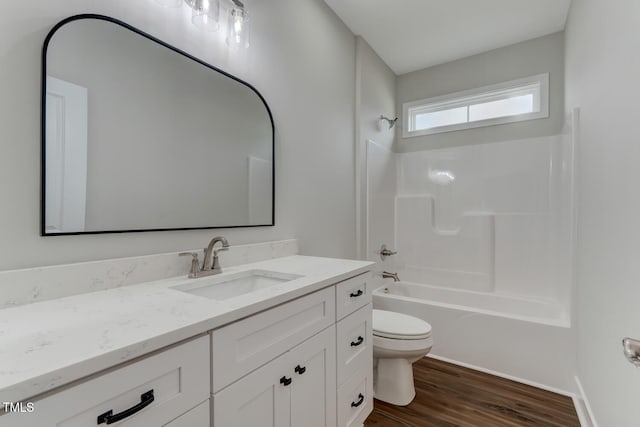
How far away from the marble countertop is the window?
108 inches

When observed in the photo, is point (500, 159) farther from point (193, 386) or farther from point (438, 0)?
point (193, 386)

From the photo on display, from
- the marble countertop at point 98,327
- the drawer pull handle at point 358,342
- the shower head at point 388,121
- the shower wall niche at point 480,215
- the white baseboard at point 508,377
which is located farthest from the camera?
the shower head at point 388,121

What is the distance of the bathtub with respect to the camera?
202 centimetres

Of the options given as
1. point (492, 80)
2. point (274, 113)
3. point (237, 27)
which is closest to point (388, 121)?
point (492, 80)

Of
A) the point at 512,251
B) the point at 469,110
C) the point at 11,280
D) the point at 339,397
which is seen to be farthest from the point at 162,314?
the point at 469,110

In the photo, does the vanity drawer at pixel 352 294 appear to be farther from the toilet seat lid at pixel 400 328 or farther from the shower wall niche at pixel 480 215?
the shower wall niche at pixel 480 215

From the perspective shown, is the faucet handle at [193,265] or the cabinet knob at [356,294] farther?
the cabinet knob at [356,294]

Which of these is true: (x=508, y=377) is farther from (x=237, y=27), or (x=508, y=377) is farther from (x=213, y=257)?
(x=237, y=27)

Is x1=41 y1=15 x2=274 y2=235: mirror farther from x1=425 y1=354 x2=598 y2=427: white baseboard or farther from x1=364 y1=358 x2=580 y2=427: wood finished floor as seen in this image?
x1=425 y1=354 x2=598 y2=427: white baseboard

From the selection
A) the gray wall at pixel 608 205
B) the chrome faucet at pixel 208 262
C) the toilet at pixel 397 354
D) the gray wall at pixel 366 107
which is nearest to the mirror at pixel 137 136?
the chrome faucet at pixel 208 262

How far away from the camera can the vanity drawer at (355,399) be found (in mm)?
1345

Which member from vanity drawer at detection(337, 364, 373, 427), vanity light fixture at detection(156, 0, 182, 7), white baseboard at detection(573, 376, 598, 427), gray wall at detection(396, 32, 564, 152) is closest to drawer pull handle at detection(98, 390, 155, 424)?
vanity drawer at detection(337, 364, 373, 427)

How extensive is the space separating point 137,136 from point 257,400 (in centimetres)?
104

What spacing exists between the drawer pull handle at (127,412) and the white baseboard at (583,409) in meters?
2.08
